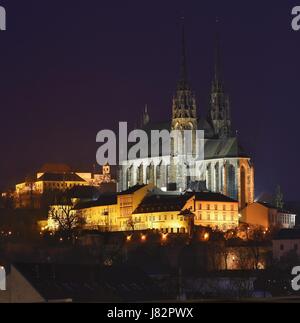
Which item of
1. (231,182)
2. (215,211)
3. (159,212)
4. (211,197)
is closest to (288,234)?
(215,211)

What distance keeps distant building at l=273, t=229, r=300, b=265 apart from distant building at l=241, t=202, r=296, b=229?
519 inches

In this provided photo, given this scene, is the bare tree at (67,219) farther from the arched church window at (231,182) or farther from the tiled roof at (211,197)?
the arched church window at (231,182)

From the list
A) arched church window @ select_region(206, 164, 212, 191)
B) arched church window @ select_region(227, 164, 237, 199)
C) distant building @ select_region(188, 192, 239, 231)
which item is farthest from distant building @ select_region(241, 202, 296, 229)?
arched church window @ select_region(206, 164, 212, 191)

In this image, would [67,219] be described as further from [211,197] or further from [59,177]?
[59,177]

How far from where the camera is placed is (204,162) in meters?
115

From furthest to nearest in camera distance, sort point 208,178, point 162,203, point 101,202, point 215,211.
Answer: point 208,178 < point 101,202 < point 162,203 < point 215,211

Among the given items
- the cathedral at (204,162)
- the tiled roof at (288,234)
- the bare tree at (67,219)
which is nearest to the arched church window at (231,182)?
the cathedral at (204,162)

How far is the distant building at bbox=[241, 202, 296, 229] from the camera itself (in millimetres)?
102375

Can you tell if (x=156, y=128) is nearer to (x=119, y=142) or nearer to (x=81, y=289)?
(x=119, y=142)

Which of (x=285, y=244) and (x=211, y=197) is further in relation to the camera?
(x=211, y=197)

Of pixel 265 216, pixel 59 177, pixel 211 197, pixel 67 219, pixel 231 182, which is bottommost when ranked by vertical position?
pixel 67 219

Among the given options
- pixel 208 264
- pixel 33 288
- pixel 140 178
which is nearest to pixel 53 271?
pixel 33 288

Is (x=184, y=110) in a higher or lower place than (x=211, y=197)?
higher

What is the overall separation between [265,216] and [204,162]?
14.0 metres
